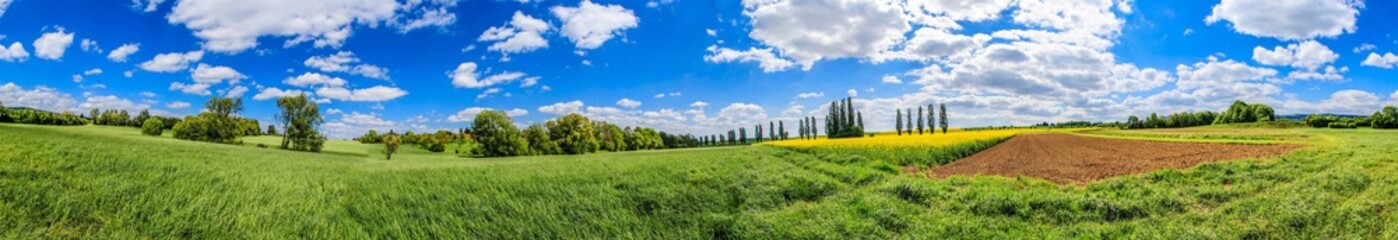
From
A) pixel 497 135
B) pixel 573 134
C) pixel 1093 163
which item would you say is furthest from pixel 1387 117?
pixel 497 135

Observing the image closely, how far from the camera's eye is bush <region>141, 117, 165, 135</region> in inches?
960

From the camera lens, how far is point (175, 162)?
9.46m

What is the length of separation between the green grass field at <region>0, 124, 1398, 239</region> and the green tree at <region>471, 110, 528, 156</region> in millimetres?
21791

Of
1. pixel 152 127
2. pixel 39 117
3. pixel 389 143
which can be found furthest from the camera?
pixel 389 143

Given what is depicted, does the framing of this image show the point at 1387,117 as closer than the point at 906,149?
No

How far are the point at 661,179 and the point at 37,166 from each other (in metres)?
8.48

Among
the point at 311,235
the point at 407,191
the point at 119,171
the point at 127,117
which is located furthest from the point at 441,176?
the point at 127,117

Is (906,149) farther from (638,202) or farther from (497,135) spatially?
(497,135)

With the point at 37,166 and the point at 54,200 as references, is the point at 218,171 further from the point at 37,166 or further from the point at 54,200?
the point at 54,200

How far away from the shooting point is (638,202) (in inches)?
378

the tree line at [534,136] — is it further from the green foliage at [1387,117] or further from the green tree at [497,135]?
the green foliage at [1387,117]

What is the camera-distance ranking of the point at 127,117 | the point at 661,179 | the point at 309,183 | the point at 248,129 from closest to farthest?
1. the point at 309,183
2. the point at 661,179
3. the point at 127,117
4. the point at 248,129

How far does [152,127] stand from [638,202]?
26.3 meters

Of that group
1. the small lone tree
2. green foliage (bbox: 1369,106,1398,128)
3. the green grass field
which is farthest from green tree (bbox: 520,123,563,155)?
green foliage (bbox: 1369,106,1398,128)
